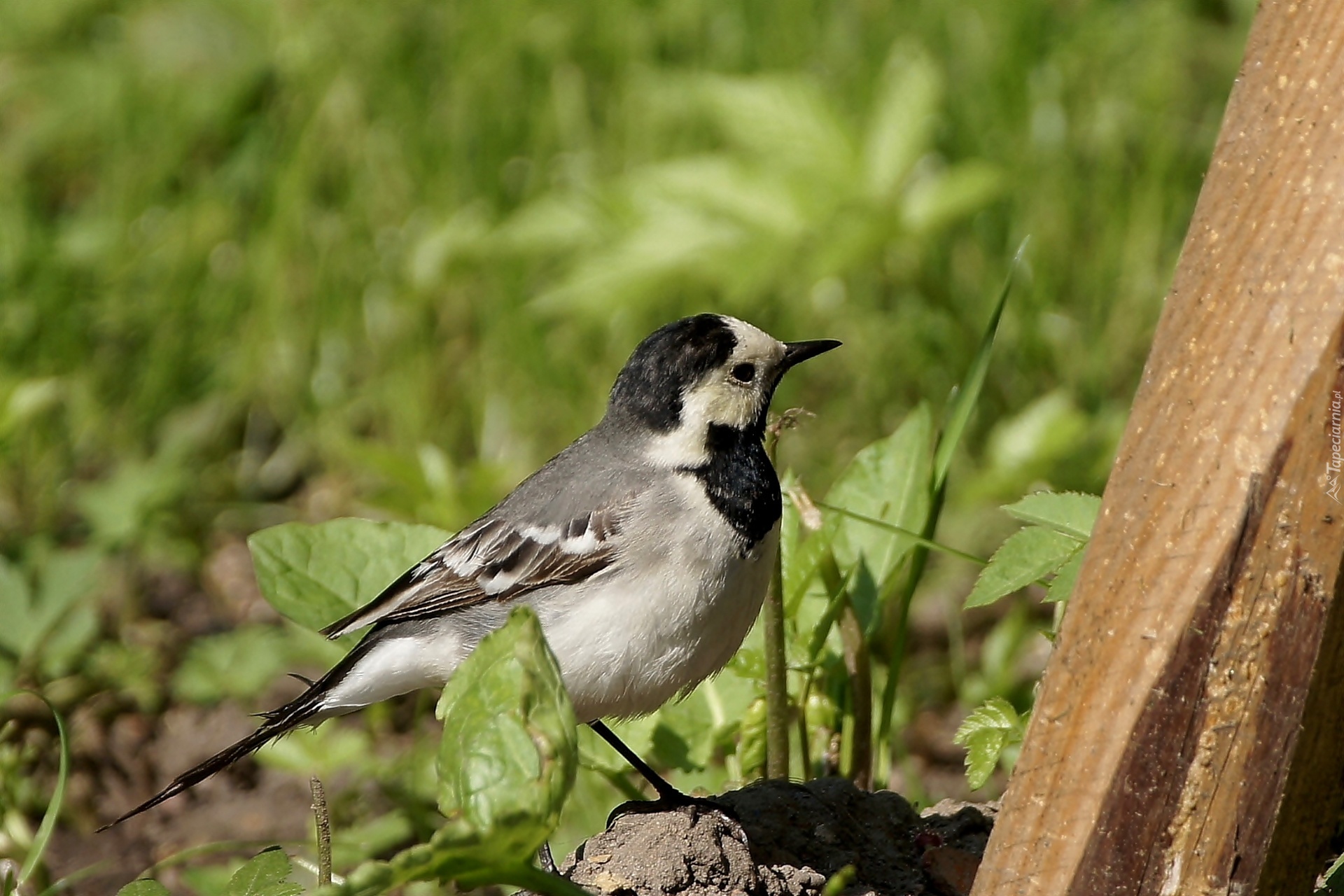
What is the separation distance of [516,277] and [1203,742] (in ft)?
14.3

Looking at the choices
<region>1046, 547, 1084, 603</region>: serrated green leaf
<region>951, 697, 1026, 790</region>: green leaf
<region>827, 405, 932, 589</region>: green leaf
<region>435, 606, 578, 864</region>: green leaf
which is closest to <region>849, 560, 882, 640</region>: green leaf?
<region>827, 405, 932, 589</region>: green leaf

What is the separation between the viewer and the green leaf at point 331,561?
11.7 feet

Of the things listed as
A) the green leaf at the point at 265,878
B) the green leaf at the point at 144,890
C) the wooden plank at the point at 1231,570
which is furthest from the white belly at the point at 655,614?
the wooden plank at the point at 1231,570

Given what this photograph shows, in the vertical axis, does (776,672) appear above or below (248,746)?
above

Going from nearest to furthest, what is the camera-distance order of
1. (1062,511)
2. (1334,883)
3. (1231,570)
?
(1231,570)
(1334,883)
(1062,511)

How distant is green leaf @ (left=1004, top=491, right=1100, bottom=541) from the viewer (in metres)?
2.75

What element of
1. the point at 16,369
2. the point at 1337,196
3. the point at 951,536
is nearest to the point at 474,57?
the point at 16,369

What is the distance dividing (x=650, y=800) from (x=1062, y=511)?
4.17 feet

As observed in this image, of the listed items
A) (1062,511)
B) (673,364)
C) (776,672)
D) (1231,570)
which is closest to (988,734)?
(1062,511)

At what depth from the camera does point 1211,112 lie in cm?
678

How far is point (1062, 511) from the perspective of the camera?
110 inches

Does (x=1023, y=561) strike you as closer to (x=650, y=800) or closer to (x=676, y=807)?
(x=676, y=807)

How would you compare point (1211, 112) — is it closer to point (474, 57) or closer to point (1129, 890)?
point (474, 57)

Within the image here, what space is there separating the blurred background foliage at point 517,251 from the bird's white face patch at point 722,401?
1.33 m
